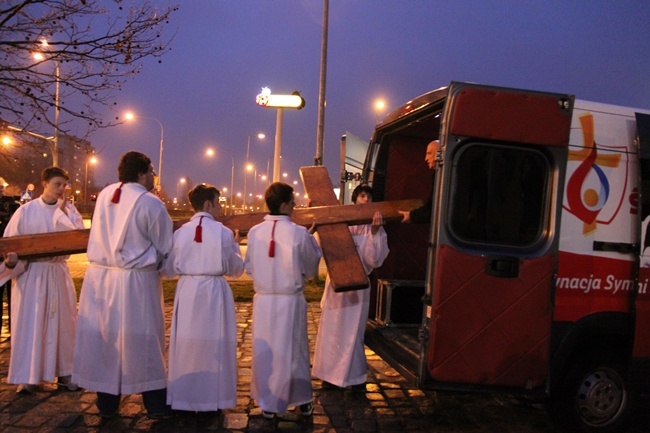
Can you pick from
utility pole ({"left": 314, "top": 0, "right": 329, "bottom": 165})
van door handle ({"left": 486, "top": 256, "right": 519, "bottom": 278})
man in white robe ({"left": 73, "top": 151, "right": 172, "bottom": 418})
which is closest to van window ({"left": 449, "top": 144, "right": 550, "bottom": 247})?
van door handle ({"left": 486, "top": 256, "right": 519, "bottom": 278})

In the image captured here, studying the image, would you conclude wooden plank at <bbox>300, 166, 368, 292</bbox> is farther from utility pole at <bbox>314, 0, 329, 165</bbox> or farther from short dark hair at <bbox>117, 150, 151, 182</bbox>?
utility pole at <bbox>314, 0, 329, 165</bbox>

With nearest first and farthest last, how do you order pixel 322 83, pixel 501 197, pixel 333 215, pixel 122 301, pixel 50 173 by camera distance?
1. pixel 501 197
2. pixel 122 301
3. pixel 333 215
4. pixel 50 173
5. pixel 322 83

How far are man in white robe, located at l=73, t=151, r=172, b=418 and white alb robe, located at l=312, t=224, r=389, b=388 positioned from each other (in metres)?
1.60

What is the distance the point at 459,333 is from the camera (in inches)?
156

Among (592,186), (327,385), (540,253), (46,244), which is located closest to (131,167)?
(46,244)

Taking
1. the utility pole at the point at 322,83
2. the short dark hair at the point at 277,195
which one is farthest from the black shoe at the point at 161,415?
the utility pole at the point at 322,83

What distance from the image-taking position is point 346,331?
5.12 meters

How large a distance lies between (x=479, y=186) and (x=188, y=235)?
232 centimetres

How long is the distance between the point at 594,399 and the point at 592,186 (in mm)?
1718

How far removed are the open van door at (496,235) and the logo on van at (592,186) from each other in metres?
0.16

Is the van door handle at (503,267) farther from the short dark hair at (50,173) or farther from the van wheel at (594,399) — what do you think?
the short dark hair at (50,173)

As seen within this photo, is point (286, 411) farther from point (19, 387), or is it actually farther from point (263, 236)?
point (19, 387)

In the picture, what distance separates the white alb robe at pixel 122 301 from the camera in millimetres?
4188

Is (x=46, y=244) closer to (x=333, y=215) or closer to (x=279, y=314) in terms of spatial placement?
(x=279, y=314)
